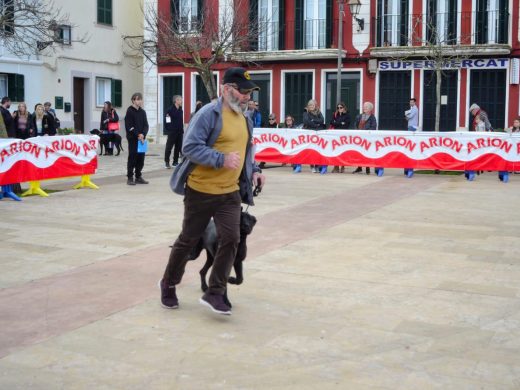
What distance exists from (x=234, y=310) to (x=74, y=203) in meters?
7.12

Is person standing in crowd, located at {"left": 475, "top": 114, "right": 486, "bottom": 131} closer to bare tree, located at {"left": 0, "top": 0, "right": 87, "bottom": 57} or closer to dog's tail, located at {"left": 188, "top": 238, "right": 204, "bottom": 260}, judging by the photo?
bare tree, located at {"left": 0, "top": 0, "right": 87, "bottom": 57}

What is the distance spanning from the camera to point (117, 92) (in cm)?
3475

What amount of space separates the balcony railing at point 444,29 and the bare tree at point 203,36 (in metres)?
4.98

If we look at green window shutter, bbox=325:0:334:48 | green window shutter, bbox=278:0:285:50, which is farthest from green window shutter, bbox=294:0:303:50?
green window shutter, bbox=325:0:334:48

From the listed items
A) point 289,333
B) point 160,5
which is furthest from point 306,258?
point 160,5

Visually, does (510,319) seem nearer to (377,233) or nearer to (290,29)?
(377,233)

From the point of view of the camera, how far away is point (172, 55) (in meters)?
25.3

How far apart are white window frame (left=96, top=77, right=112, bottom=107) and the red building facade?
395 centimetres

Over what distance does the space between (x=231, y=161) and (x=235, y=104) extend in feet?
1.63

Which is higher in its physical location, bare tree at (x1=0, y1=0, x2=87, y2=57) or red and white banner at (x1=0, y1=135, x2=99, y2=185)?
bare tree at (x1=0, y1=0, x2=87, y2=57)

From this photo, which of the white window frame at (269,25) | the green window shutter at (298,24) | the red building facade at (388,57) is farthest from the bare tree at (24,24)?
the green window shutter at (298,24)

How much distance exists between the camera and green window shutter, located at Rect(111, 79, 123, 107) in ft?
113

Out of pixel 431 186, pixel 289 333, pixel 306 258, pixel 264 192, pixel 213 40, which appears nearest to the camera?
pixel 289 333

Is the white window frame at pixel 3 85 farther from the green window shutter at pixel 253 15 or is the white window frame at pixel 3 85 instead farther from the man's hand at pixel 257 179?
the man's hand at pixel 257 179
